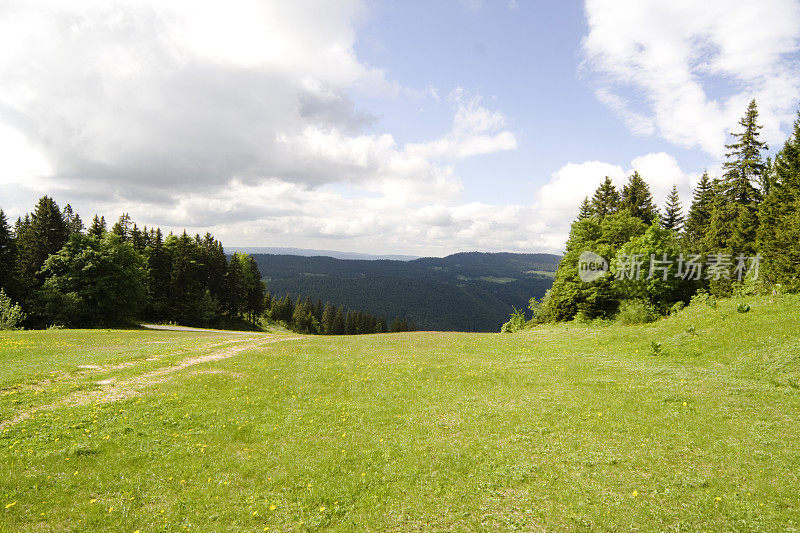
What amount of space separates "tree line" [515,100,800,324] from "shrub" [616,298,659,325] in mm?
A: 267

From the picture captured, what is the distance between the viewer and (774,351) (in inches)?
690

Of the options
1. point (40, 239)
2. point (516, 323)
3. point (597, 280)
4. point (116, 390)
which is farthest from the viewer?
point (516, 323)

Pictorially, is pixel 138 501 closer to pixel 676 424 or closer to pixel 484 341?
pixel 676 424

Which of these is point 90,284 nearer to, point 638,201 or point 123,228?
point 123,228

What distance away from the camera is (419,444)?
39.8 feet

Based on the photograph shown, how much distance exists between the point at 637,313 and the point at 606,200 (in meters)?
31.3

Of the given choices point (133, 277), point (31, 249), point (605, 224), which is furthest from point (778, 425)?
point (31, 249)

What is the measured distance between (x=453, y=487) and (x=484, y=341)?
23.5 m

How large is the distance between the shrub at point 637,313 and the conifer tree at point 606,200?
2569cm

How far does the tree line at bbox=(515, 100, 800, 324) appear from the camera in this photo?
2966 cm

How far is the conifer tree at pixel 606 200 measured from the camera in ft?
193

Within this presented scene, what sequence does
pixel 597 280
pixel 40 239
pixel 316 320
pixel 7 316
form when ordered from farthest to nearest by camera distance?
1. pixel 316 320
2. pixel 40 239
3. pixel 597 280
4. pixel 7 316

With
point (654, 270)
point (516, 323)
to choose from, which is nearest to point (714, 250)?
point (654, 270)

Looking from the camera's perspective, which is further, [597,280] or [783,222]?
[597,280]
